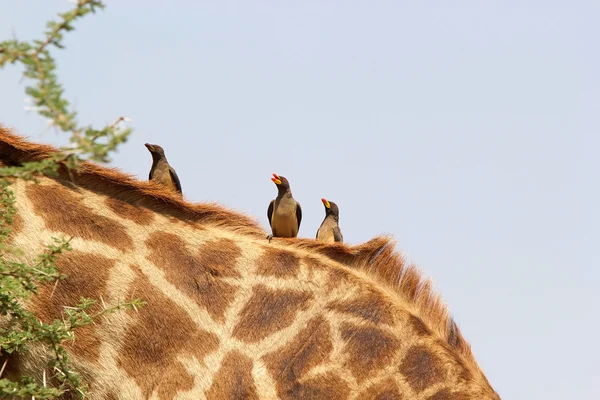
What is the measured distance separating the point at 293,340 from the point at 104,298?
168cm

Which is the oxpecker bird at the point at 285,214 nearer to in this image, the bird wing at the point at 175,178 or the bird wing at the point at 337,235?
the bird wing at the point at 337,235

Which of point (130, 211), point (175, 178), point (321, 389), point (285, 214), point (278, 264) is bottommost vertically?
point (321, 389)

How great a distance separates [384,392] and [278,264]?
4.98 feet

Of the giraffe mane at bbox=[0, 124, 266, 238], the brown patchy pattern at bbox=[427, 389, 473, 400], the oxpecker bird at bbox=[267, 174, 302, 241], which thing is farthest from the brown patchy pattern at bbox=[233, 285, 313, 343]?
the oxpecker bird at bbox=[267, 174, 302, 241]

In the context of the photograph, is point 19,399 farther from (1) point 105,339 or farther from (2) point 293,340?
(2) point 293,340

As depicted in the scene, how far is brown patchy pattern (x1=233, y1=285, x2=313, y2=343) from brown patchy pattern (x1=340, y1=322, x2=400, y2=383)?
470 mm

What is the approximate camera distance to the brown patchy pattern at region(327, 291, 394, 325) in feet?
29.2

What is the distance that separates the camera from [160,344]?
831 cm

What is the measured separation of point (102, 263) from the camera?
845cm

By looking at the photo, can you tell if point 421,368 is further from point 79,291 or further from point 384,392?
point 79,291

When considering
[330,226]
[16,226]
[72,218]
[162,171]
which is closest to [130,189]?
[72,218]

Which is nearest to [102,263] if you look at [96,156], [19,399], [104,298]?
[104,298]

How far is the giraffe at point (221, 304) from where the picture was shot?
8211 mm

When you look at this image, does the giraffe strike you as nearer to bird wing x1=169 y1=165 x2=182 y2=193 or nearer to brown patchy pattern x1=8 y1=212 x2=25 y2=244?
brown patchy pattern x1=8 y1=212 x2=25 y2=244
